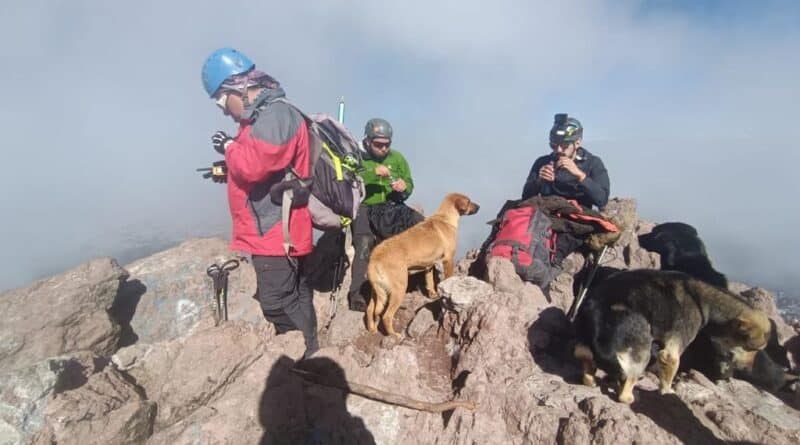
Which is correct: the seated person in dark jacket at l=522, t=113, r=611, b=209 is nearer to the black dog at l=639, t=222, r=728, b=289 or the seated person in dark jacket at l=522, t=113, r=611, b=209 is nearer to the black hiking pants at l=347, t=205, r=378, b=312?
the black dog at l=639, t=222, r=728, b=289

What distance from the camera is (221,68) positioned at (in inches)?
171

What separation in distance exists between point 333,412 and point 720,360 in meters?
4.01

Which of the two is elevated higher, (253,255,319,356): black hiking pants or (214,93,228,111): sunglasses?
(214,93,228,111): sunglasses

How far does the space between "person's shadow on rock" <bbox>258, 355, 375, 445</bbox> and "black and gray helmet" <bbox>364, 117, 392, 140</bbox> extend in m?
4.68

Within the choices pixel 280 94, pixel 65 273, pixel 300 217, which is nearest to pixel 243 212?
pixel 300 217

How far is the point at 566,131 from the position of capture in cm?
703

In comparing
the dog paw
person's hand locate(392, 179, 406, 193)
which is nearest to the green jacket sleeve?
person's hand locate(392, 179, 406, 193)

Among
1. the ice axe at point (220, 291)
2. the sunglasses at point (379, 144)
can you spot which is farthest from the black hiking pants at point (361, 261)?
the ice axe at point (220, 291)

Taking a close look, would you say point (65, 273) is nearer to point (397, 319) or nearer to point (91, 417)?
point (91, 417)

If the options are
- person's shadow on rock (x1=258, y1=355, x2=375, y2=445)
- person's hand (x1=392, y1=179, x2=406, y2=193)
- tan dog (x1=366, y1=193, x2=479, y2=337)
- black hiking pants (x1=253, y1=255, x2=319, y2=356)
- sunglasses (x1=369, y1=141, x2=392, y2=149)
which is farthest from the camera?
sunglasses (x1=369, y1=141, x2=392, y2=149)

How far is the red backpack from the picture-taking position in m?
6.38

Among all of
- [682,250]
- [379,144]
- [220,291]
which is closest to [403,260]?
[379,144]

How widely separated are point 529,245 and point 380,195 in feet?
9.72

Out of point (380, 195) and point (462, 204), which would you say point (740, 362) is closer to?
point (462, 204)
